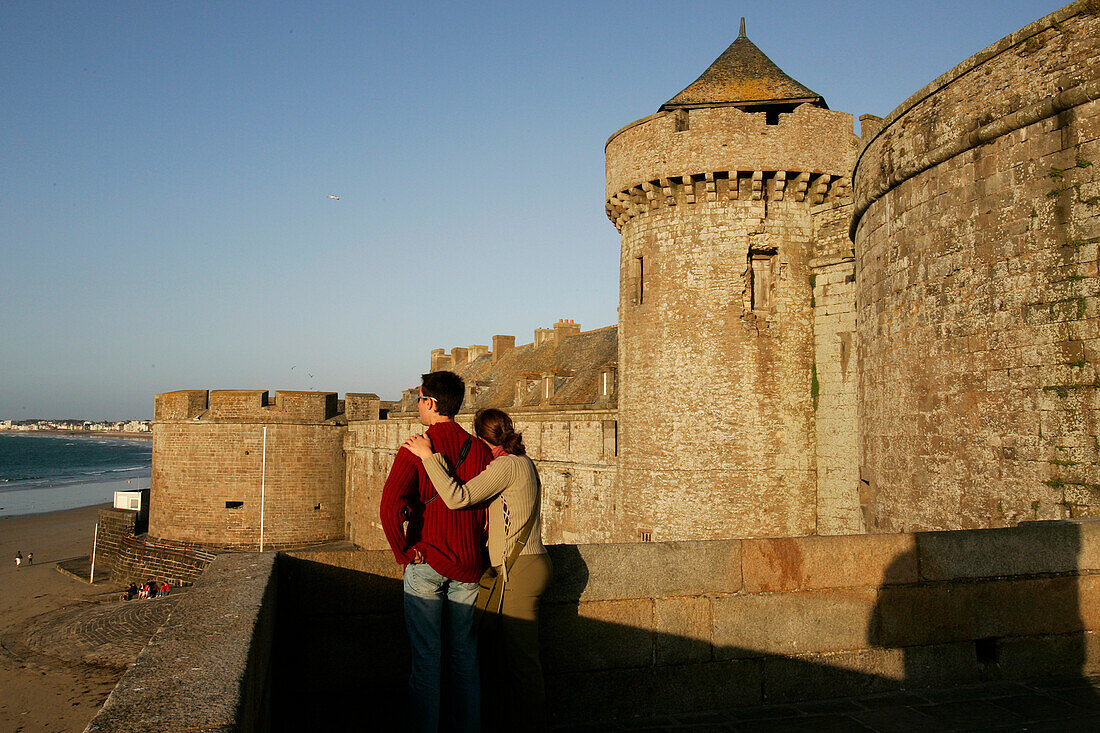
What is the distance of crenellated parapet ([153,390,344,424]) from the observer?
2994 centimetres

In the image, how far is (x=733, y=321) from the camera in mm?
13188

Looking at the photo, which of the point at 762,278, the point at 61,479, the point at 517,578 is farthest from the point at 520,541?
the point at 61,479

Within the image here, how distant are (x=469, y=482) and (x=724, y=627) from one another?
196 centimetres

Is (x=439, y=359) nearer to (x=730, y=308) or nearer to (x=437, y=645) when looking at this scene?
(x=730, y=308)

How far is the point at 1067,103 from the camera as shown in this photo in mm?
6781

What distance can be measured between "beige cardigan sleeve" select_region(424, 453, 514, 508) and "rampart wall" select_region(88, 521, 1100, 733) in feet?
2.62

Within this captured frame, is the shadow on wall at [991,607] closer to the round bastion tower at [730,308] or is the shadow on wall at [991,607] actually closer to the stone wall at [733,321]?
the stone wall at [733,321]

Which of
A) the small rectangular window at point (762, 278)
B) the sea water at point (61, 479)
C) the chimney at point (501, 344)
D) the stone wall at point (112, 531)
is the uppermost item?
the chimney at point (501, 344)

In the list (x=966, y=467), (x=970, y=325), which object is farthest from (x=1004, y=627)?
(x=970, y=325)

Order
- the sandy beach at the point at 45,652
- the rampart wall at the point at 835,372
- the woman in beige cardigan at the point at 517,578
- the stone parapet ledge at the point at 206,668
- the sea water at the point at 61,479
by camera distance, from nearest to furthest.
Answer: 1. the stone parapet ledge at the point at 206,668
2. the woman in beige cardigan at the point at 517,578
3. the rampart wall at the point at 835,372
4. the sandy beach at the point at 45,652
5. the sea water at the point at 61,479

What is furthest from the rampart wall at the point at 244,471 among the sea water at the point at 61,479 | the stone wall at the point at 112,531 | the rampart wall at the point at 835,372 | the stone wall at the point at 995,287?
the sea water at the point at 61,479

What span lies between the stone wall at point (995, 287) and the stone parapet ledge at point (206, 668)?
6563 mm

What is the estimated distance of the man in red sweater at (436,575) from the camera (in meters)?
3.70

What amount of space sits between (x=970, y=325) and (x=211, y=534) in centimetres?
2808
